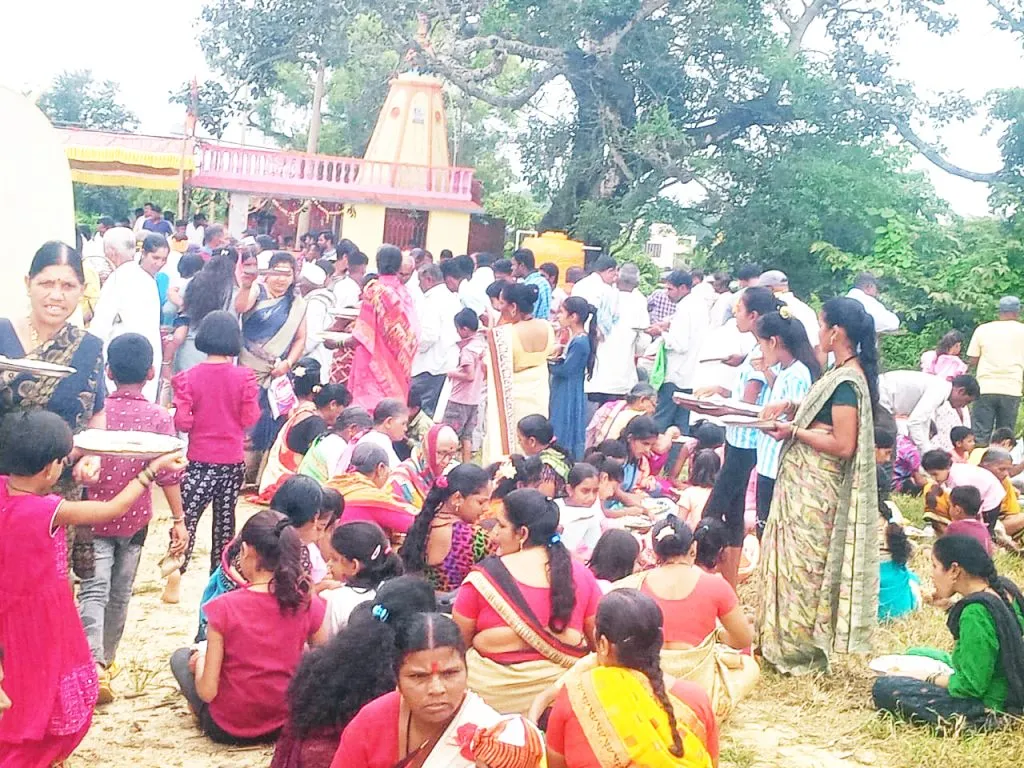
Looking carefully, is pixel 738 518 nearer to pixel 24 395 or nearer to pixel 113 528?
pixel 113 528

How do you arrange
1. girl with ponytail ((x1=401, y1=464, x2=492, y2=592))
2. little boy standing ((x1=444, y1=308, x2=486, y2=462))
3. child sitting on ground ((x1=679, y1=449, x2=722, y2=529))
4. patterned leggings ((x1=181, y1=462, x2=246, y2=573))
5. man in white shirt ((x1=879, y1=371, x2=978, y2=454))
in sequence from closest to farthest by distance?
girl with ponytail ((x1=401, y1=464, x2=492, y2=592)), patterned leggings ((x1=181, y1=462, x2=246, y2=573)), child sitting on ground ((x1=679, y1=449, x2=722, y2=529)), little boy standing ((x1=444, y1=308, x2=486, y2=462)), man in white shirt ((x1=879, y1=371, x2=978, y2=454))

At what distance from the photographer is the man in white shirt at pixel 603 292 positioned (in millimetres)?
9242

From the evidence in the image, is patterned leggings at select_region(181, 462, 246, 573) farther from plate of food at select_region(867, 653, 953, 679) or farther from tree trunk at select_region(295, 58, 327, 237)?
tree trunk at select_region(295, 58, 327, 237)

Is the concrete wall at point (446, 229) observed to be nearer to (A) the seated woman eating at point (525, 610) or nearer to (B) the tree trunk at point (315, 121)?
(B) the tree trunk at point (315, 121)

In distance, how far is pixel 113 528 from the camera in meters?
4.36

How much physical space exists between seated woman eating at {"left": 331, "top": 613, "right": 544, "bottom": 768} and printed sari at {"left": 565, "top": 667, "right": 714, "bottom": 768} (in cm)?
42

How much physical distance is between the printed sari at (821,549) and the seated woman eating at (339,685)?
238 cm

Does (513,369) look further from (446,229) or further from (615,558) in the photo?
(446,229)

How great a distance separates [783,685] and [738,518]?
3.18ft

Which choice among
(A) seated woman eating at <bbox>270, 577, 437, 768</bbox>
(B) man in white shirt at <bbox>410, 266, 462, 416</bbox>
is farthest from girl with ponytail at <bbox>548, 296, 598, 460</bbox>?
(A) seated woman eating at <bbox>270, 577, 437, 768</bbox>

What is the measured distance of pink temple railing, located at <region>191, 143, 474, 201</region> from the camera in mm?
22891

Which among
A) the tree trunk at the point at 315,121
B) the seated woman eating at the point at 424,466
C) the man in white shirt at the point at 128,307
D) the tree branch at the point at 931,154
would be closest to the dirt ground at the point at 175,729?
the seated woman eating at the point at 424,466

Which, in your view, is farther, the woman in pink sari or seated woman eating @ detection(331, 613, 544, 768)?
the woman in pink sari

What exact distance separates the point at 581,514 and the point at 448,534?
103 cm
